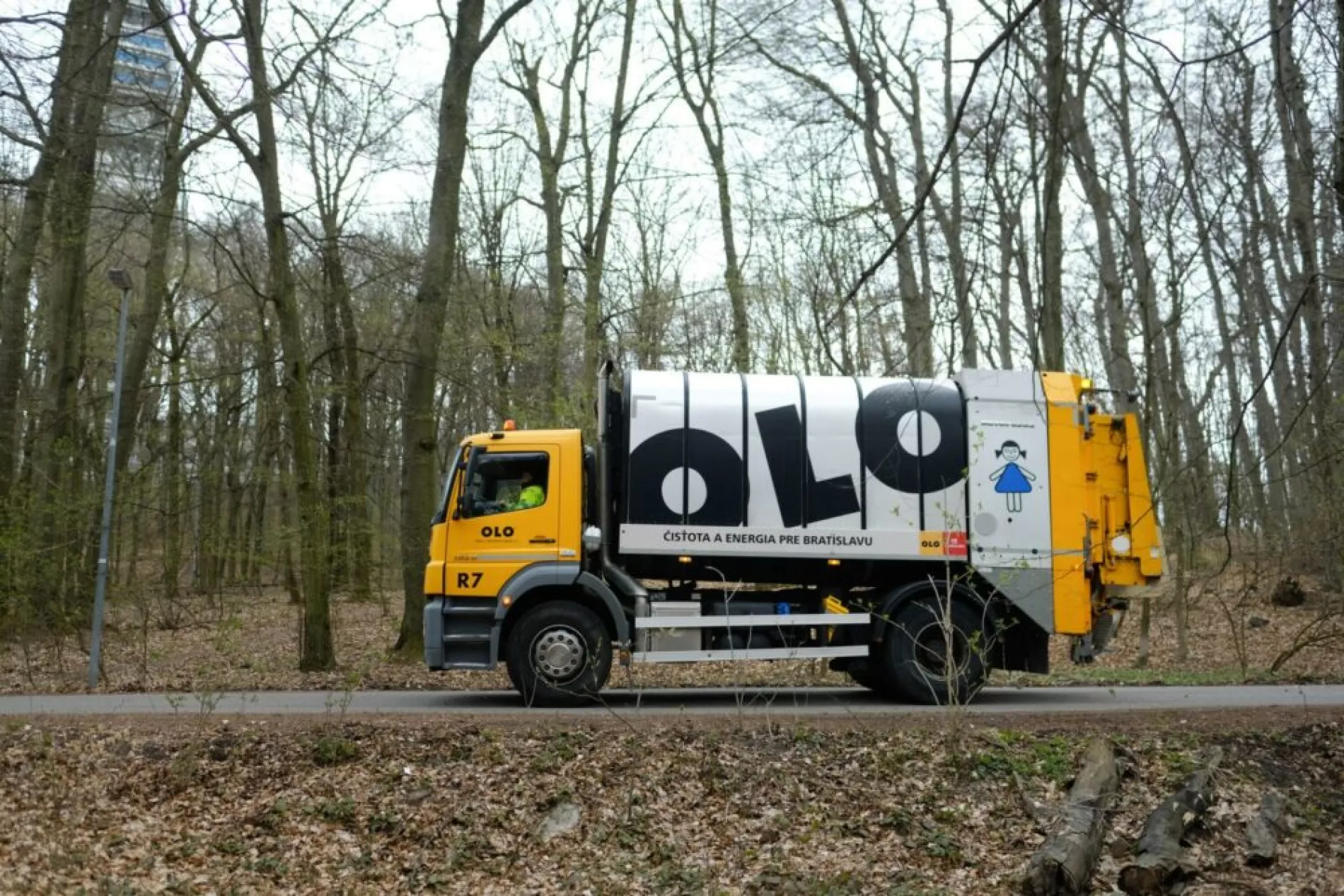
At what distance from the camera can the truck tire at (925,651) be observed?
12227 mm

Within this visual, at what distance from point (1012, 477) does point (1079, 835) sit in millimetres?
4799

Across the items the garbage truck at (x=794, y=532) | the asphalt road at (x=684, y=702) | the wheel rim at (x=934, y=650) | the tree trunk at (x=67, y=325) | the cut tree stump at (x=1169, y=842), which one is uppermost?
the tree trunk at (x=67, y=325)

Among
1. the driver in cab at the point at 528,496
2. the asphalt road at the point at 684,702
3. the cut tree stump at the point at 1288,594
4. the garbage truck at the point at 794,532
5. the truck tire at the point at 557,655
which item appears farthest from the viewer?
the cut tree stump at the point at 1288,594

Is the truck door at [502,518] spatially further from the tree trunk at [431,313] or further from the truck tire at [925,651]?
the tree trunk at [431,313]

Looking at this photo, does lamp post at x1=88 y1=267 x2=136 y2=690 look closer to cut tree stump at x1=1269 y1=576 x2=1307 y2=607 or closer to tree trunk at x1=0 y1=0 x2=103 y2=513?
tree trunk at x1=0 y1=0 x2=103 y2=513

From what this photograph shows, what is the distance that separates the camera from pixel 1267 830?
28.9 feet

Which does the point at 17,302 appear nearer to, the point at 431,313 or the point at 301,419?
the point at 301,419

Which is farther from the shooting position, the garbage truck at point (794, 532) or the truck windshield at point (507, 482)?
the truck windshield at point (507, 482)

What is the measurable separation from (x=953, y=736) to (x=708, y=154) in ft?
65.9

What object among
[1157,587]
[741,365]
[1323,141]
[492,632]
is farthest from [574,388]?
[1323,141]

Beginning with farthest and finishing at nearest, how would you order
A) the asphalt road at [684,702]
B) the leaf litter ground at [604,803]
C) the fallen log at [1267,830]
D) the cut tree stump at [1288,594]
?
the cut tree stump at [1288,594]
the asphalt road at [684,702]
the fallen log at [1267,830]
the leaf litter ground at [604,803]

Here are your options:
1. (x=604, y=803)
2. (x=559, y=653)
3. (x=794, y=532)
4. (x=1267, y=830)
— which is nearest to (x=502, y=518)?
(x=559, y=653)

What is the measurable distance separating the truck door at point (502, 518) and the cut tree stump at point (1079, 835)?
213 inches

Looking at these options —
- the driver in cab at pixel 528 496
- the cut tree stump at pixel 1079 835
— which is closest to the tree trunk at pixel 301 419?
the driver in cab at pixel 528 496
